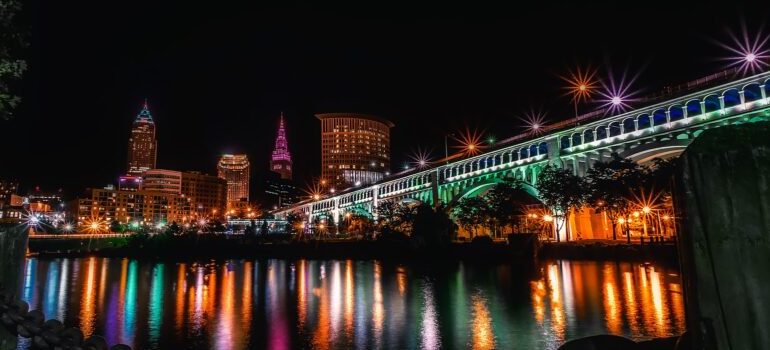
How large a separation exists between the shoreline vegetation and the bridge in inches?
515

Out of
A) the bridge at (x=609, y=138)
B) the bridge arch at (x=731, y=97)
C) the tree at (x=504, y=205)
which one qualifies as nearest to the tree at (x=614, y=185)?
the bridge at (x=609, y=138)

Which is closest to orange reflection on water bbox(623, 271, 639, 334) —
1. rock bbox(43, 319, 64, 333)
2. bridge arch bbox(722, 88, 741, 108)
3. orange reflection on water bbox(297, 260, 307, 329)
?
orange reflection on water bbox(297, 260, 307, 329)

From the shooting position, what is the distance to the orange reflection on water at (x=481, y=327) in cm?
1014

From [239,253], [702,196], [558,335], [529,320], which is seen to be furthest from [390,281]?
[239,253]

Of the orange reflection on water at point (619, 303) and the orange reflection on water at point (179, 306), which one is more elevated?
the orange reflection on water at point (179, 306)

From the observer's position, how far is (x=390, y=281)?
24531mm

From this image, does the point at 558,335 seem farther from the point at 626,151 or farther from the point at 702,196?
the point at 626,151

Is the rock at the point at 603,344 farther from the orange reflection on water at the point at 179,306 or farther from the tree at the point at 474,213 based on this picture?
the tree at the point at 474,213

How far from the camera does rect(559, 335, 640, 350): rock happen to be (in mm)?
4625

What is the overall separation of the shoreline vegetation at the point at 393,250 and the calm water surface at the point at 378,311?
30.8 feet

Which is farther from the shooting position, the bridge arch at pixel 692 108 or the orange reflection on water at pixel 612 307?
the bridge arch at pixel 692 108

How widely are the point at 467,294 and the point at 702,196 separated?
16.1 m

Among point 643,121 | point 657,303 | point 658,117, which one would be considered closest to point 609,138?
point 643,121

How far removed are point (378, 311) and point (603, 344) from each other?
1080 centimetres
